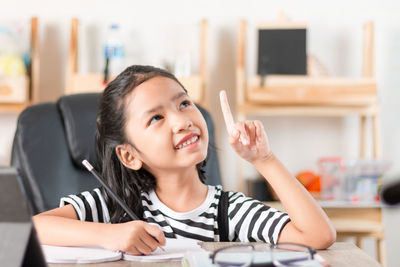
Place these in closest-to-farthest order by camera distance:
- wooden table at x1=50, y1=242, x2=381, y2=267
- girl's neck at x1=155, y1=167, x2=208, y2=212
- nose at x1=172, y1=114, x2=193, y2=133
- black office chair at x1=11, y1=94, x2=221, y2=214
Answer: wooden table at x1=50, y1=242, x2=381, y2=267 < nose at x1=172, y1=114, x2=193, y2=133 < girl's neck at x1=155, y1=167, x2=208, y2=212 < black office chair at x1=11, y1=94, x2=221, y2=214

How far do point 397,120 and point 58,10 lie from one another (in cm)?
182

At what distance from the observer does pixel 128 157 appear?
1288mm

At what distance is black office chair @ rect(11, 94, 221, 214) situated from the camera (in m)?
1.56

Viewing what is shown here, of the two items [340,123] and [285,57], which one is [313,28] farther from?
[340,123]

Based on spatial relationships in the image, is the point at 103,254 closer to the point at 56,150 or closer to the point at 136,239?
the point at 136,239

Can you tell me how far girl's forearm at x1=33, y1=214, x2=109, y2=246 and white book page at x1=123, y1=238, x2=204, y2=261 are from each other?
10 cm

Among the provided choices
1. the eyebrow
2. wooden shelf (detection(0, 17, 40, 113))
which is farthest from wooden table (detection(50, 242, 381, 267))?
wooden shelf (detection(0, 17, 40, 113))

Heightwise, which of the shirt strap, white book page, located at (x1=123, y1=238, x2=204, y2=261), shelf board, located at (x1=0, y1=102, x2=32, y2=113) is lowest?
the shirt strap

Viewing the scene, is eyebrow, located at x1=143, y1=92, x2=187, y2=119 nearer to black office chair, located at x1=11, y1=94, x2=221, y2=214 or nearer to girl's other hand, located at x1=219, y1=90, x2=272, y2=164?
girl's other hand, located at x1=219, y1=90, x2=272, y2=164

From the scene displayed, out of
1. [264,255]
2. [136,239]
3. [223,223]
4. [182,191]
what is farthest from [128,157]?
[264,255]

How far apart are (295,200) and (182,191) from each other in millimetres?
315

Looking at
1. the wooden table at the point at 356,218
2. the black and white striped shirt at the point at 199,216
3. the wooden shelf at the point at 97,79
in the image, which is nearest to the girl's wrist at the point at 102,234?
the black and white striped shirt at the point at 199,216

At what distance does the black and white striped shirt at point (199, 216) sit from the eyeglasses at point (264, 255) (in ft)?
1.24

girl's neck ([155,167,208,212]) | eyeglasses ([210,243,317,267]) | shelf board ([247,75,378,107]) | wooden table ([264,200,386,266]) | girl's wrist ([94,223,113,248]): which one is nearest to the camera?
eyeglasses ([210,243,317,267])
